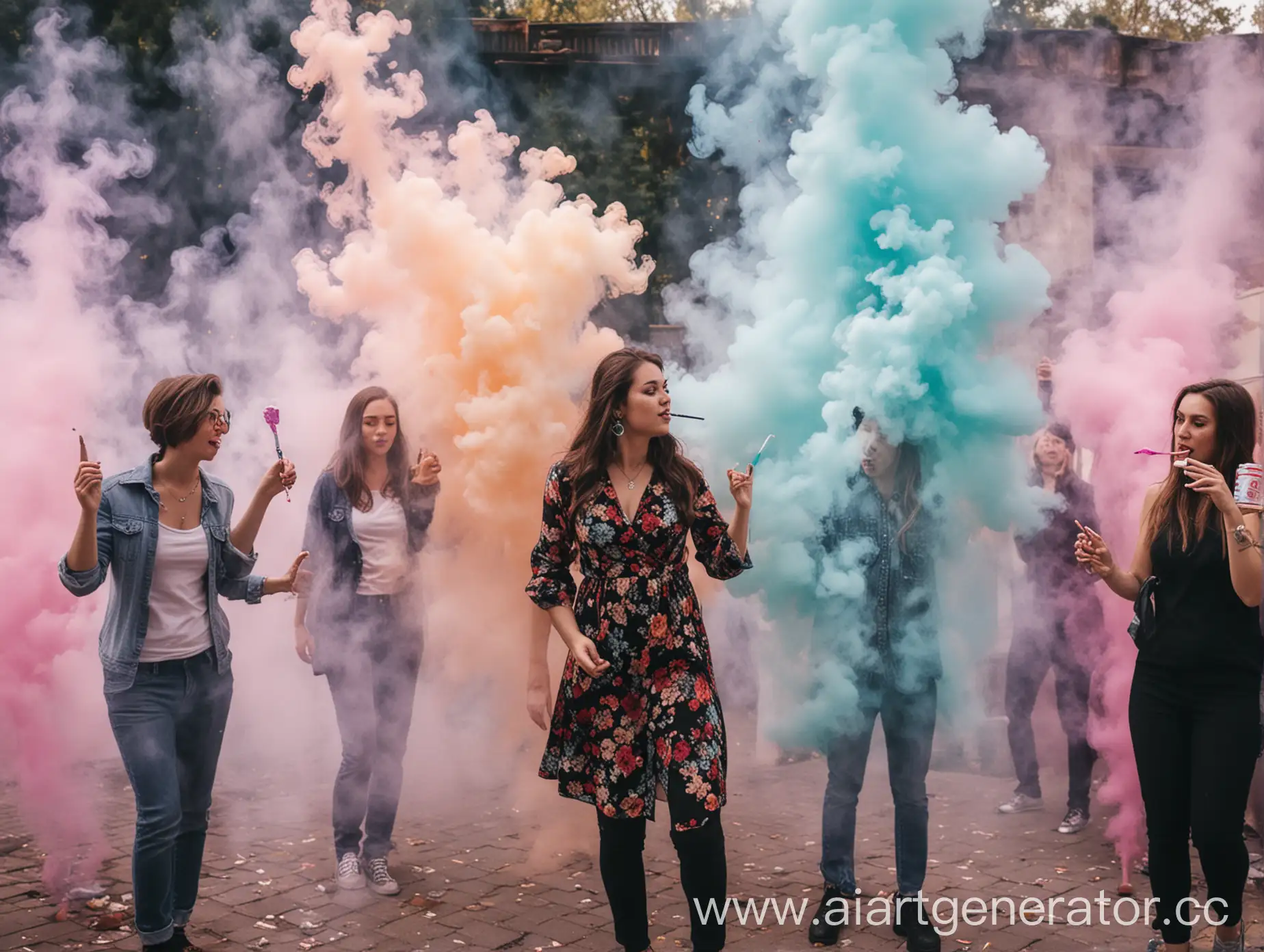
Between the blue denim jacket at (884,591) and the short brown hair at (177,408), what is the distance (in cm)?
217

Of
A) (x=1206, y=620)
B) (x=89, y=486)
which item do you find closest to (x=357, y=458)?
(x=89, y=486)

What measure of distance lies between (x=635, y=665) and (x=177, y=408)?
1.68m

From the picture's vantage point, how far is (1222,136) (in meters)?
6.40

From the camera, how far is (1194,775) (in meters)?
3.60

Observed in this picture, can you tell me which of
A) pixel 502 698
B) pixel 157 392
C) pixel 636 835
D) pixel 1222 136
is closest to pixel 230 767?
pixel 502 698

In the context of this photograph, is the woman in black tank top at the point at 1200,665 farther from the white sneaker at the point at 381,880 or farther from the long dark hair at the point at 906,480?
the white sneaker at the point at 381,880

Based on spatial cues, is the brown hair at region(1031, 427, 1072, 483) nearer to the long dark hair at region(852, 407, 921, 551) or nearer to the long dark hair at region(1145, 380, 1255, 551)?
the long dark hair at region(852, 407, 921, 551)

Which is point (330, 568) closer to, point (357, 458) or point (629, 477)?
point (357, 458)

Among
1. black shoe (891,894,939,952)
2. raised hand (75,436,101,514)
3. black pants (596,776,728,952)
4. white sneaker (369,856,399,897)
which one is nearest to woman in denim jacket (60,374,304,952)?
raised hand (75,436,101,514)

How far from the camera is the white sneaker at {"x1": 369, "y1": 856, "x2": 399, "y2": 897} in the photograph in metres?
4.61

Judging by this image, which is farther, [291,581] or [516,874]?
[516,874]

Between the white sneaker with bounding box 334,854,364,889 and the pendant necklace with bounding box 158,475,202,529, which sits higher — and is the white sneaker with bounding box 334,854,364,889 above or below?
below

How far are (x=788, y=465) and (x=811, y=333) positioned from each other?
0.49 m

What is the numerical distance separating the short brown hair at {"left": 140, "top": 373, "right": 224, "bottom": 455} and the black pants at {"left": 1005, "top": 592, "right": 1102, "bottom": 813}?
151 inches
